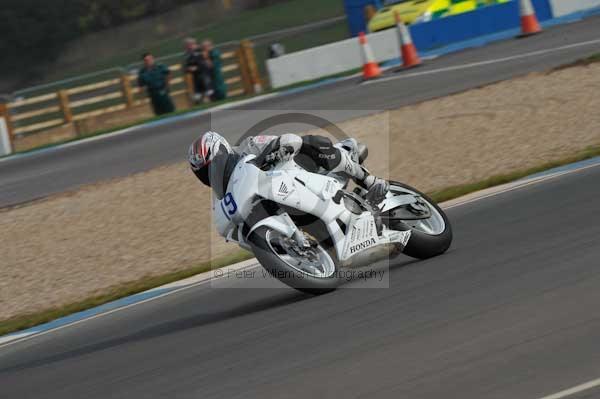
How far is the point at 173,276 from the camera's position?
9.46 m

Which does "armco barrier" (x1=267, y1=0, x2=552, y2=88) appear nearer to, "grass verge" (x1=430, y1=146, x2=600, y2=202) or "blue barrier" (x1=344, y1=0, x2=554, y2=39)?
"blue barrier" (x1=344, y1=0, x2=554, y2=39)

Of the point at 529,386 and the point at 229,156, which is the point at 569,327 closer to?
the point at 529,386

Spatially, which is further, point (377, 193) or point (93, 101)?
point (93, 101)

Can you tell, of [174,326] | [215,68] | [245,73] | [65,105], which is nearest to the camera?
[174,326]

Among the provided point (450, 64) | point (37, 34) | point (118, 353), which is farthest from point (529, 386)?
point (37, 34)

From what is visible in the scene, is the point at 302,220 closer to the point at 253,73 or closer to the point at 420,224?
the point at 420,224

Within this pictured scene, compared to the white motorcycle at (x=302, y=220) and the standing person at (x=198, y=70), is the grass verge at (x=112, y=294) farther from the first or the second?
the standing person at (x=198, y=70)

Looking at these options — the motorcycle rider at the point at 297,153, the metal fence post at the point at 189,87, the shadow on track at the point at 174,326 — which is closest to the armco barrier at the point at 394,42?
the metal fence post at the point at 189,87

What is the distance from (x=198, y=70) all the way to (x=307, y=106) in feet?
19.7

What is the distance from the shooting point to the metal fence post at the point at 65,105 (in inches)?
972

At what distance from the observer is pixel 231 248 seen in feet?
33.7

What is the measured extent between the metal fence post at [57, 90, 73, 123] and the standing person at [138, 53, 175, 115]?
3014mm

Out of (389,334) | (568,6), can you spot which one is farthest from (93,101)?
(389,334)

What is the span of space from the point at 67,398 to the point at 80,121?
19.3 m
